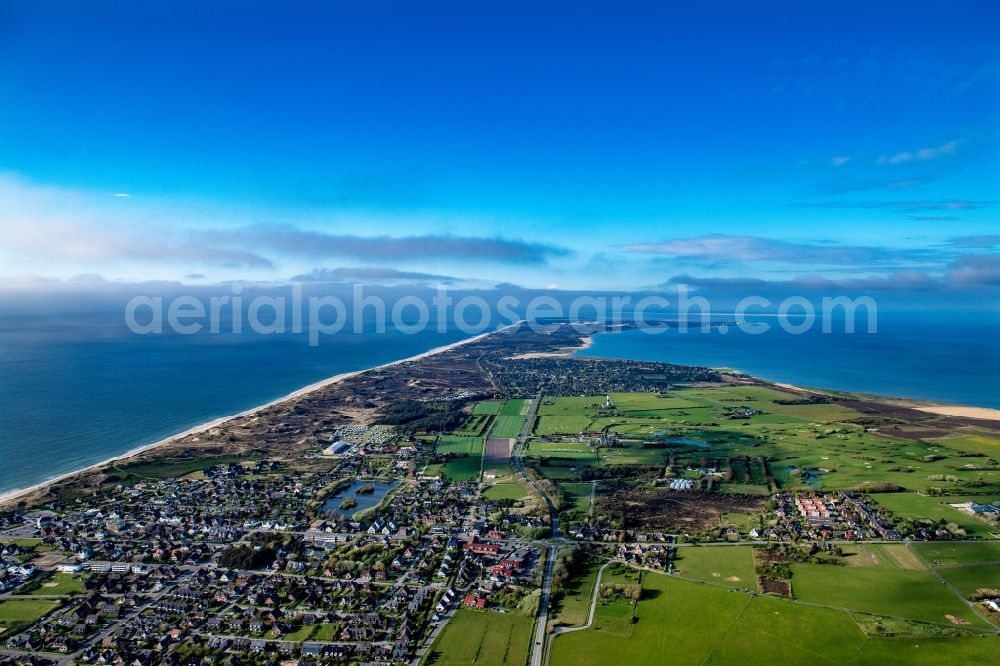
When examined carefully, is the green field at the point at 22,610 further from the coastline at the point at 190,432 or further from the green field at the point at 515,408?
the green field at the point at 515,408

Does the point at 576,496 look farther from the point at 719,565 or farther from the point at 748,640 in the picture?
the point at 748,640

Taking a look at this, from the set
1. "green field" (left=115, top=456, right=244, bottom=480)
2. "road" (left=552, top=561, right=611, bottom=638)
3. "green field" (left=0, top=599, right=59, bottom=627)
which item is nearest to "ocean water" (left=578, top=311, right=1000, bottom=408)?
"road" (left=552, top=561, right=611, bottom=638)

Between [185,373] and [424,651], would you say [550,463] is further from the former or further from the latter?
[185,373]

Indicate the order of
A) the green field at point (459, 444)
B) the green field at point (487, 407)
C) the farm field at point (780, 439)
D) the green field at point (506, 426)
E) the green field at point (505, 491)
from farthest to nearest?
the green field at point (487, 407)
the green field at point (506, 426)
the green field at point (459, 444)
the farm field at point (780, 439)
the green field at point (505, 491)

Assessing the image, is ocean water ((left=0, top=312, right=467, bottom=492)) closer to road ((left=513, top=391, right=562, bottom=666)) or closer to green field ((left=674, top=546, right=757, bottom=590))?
road ((left=513, top=391, right=562, bottom=666))

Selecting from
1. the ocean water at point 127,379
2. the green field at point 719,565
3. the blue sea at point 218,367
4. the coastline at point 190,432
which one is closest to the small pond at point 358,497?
the coastline at point 190,432

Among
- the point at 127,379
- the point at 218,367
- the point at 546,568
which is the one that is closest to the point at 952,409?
the point at 546,568
